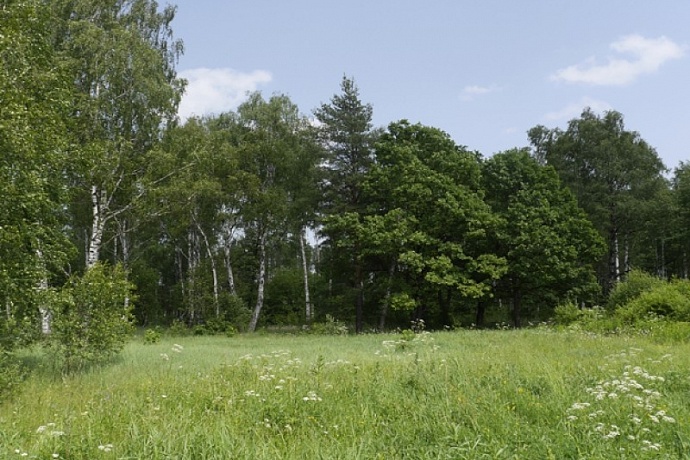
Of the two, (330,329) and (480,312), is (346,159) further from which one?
(480,312)

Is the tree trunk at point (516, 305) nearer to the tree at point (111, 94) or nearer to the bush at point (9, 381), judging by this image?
the tree at point (111, 94)

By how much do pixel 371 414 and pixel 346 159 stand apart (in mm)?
24212

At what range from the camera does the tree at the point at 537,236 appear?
27938mm

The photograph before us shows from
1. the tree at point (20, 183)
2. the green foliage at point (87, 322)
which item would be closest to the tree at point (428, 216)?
the green foliage at point (87, 322)

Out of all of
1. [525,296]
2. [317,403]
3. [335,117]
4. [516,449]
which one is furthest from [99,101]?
[525,296]

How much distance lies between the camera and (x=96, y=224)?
2202 cm

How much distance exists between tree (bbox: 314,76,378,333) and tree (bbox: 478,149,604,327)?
340 inches

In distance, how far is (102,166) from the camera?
22.2 metres

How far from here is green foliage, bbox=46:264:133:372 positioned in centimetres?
1064

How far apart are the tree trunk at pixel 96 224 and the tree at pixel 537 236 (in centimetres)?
2163

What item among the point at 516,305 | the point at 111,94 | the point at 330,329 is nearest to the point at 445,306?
the point at 516,305

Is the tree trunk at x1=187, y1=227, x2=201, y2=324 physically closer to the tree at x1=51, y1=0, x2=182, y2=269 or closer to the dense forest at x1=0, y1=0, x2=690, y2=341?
the dense forest at x1=0, y1=0, x2=690, y2=341

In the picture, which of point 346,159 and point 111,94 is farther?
point 346,159

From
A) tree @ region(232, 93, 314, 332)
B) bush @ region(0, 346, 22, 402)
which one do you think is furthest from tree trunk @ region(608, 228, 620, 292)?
bush @ region(0, 346, 22, 402)
